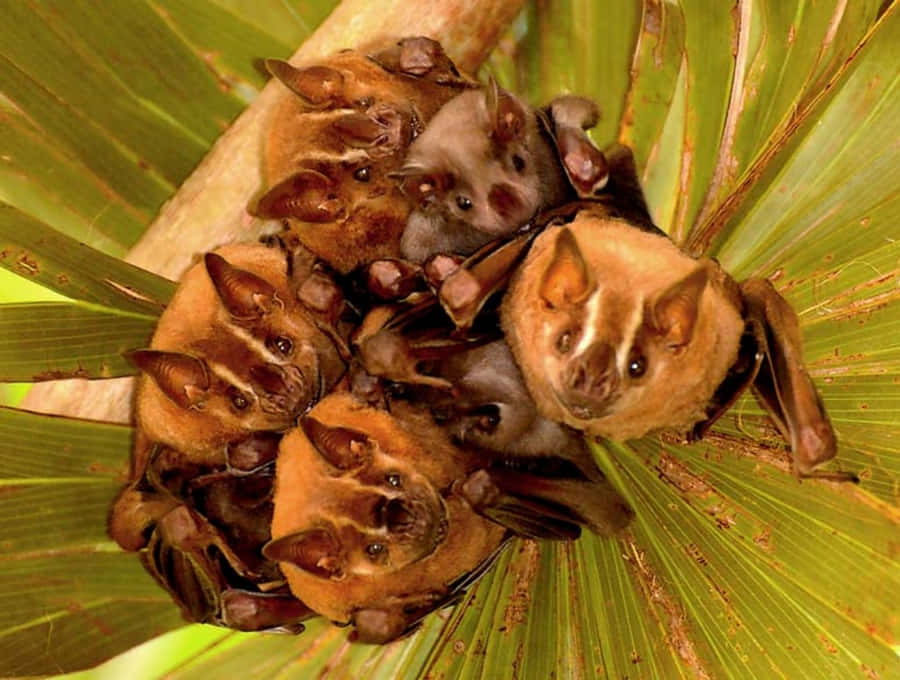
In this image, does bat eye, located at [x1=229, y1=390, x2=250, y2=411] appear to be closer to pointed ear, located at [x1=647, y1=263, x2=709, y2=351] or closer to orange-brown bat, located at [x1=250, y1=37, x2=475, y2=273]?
orange-brown bat, located at [x1=250, y1=37, x2=475, y2=273]

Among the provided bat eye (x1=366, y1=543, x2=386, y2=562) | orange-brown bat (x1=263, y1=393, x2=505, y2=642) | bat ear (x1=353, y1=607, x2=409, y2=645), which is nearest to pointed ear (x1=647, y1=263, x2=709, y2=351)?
orange-brown bat (x1=263, y1=393, x2=505, y2=642)

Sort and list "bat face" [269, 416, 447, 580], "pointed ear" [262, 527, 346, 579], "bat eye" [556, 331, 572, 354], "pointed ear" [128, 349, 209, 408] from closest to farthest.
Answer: "bat eye" [556, 331, 572, 354] < "pointed ear" [262, 527, 346, 579] < "bat face" [269, 416, 447, 580] < "pointed ear" [128, 349, 209, 408]

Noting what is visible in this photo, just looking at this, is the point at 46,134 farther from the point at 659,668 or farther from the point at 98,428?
the point at 659,668

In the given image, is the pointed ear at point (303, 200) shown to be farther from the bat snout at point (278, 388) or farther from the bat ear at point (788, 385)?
the bat ear at point (788, 385)

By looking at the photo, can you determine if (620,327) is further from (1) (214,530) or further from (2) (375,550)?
(1) (214,530)

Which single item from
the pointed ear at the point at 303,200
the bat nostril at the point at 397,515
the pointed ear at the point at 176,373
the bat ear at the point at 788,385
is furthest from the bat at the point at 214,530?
the bat ear at the point at 788,385

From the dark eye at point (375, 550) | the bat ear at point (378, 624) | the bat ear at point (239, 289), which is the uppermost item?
the bat ear at point (239, 289)
